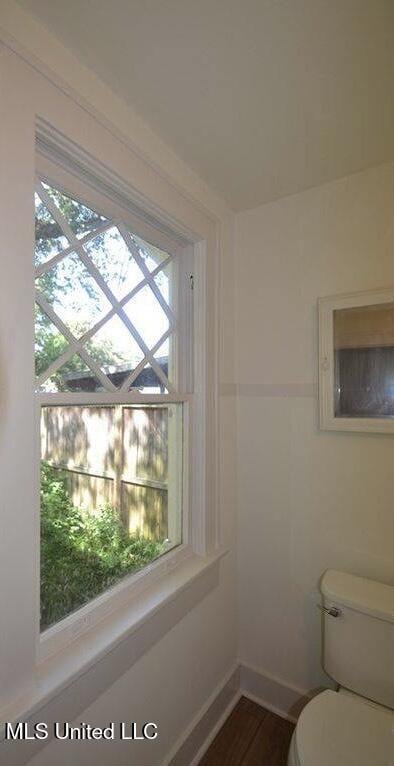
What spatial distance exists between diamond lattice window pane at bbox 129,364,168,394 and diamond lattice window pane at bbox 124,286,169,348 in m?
0.10

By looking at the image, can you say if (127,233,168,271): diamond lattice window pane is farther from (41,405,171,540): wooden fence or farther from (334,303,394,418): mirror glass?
(334,303,394,418): mirror glass

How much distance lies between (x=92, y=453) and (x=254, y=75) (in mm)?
1175

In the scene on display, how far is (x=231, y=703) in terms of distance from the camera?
4.79ft

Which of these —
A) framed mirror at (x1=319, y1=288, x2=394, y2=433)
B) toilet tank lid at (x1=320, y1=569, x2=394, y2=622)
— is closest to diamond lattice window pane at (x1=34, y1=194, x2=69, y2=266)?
framed mirror at (x1=319, y1=288, x2=394, y2=433)

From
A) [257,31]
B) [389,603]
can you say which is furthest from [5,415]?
[389,603]

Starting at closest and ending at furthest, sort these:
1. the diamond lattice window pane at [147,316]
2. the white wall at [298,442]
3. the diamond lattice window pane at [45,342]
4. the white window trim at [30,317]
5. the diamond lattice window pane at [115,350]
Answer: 1. the white window trim at [30,317]
2. the diamond lattice window pane at [45,342]
3. the diamond lattice window pane at [115,350]
4. the diamond lattice window pane at [147,316]
5. the white wall at [298,442]

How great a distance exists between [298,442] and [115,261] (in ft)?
3.32

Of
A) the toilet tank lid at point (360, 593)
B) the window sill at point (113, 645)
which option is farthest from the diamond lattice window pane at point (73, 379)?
the toilet tank lid at point (360, 593)

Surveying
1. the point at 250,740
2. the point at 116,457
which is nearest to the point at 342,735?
the point at 250,740

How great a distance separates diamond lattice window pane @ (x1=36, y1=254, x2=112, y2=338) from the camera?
91 centimetres

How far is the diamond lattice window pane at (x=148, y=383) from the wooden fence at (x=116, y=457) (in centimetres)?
8

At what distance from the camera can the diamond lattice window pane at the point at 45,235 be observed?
88cm

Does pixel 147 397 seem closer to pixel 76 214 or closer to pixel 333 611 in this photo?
pixel 76 214

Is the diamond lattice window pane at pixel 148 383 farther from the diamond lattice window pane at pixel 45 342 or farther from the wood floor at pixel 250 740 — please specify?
the wood floor at pixel 250 740
